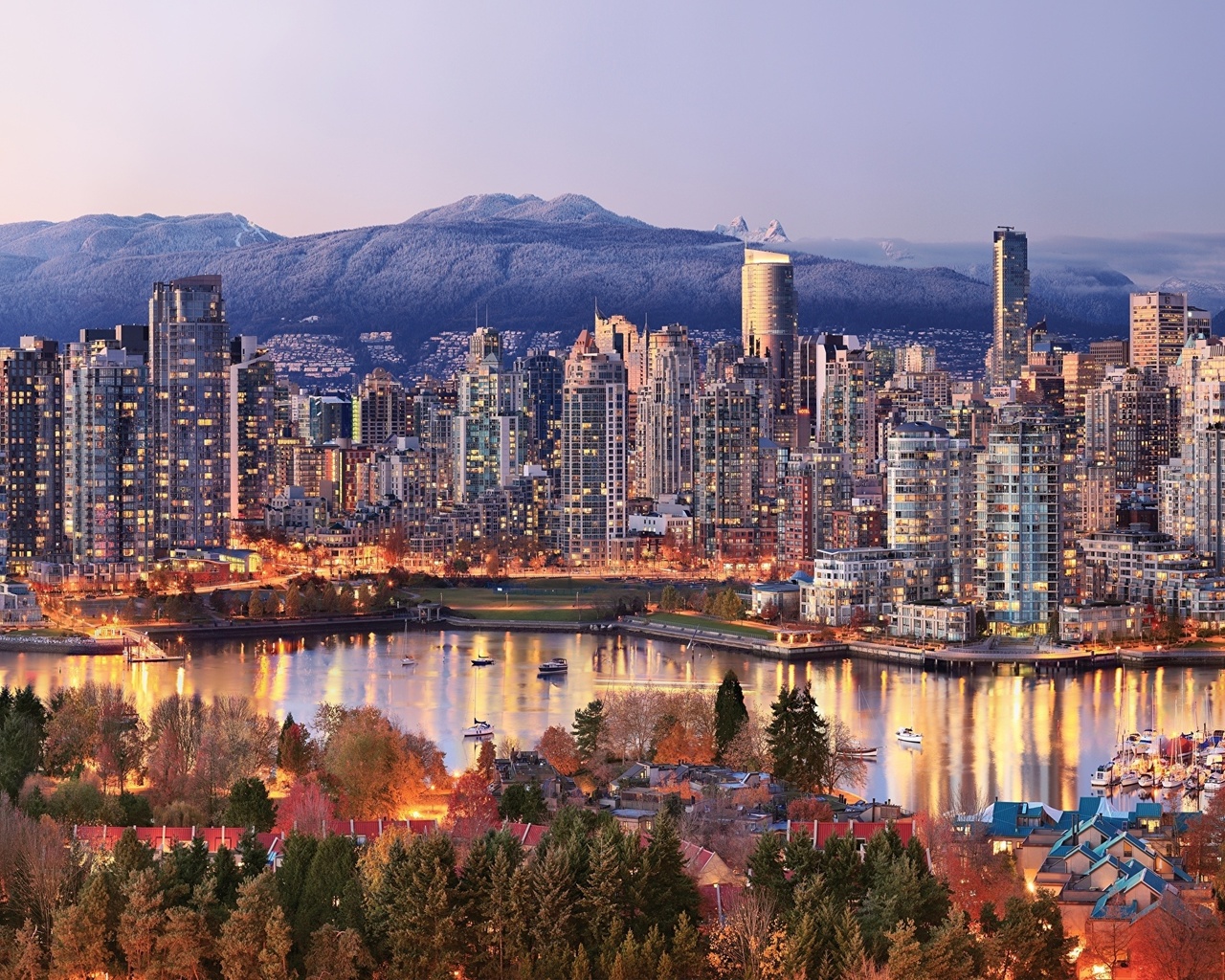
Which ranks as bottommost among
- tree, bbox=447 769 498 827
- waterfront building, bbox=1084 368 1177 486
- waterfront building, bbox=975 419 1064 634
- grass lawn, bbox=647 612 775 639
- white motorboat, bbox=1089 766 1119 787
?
white motorboat, bbox=1089 766 1119 787

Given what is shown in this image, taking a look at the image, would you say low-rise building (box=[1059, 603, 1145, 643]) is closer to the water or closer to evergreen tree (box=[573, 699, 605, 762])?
the water

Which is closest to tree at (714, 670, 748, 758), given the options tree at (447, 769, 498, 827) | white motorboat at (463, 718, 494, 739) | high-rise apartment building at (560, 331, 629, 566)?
tree at (447, 769, 498, 827)

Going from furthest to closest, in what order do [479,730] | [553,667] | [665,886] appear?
[553,667], [479,730], [665,886]

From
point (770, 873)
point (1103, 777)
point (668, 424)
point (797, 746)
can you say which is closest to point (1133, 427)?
point (668, 424)

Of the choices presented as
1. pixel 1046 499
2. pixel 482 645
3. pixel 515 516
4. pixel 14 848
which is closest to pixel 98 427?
pixel 515 516

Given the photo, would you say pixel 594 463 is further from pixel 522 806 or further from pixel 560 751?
pixel 522 806

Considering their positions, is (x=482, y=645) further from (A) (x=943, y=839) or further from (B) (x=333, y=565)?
(A) (x=943, y=839)
